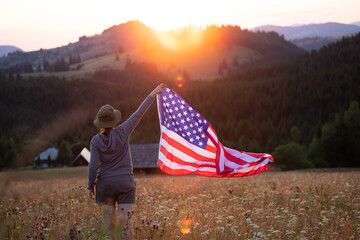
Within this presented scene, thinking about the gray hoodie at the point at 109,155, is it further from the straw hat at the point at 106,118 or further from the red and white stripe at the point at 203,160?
the red and white stripe at the point at 203,160

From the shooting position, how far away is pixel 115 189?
564 cm

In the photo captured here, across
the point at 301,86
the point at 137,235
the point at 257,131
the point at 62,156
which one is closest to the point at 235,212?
the point at 137,235

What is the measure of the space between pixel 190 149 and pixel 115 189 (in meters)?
2.92

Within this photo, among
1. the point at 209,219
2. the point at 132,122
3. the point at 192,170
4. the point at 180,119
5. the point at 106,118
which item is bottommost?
the point at 209,219

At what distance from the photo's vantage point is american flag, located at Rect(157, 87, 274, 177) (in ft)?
26.7

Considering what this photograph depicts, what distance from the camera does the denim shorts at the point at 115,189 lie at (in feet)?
18.5

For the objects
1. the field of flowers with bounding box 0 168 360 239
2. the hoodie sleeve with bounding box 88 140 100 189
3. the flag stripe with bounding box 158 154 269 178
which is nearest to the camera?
the field of flowers with bounding box 0 168 360 239

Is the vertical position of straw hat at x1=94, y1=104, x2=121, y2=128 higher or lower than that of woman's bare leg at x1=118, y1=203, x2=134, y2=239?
higher

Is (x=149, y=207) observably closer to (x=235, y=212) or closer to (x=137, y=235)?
(x=235, y=212)

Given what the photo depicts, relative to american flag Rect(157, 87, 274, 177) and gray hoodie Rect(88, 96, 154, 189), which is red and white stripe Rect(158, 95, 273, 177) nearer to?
american flag Rect(157, 87, 274, 177)

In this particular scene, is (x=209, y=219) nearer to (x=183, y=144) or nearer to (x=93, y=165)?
(x=183, y=144)

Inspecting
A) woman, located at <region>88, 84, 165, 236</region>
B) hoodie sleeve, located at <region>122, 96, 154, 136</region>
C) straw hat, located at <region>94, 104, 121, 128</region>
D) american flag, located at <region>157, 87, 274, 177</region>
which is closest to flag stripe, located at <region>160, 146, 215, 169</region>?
american flag, located at <region>157, 87, 274, 177</region>

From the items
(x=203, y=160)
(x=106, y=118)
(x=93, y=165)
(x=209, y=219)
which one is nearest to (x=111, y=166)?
(x=93, y=165)

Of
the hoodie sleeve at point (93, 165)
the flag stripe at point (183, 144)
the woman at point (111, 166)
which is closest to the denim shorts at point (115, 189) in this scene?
the woman at point (111, 166)
